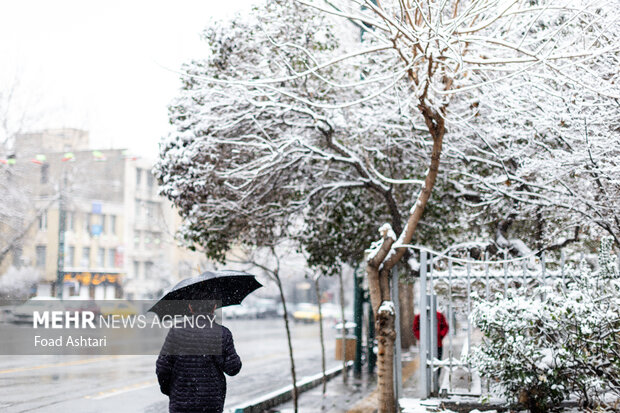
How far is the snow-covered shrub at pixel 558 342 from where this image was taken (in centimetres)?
646

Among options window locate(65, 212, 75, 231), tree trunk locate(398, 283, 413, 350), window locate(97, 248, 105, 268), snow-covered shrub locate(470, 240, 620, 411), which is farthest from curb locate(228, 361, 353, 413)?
window locate(97, 248, 105, 268)

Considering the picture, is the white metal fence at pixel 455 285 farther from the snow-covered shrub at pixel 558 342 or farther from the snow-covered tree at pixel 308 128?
the snow-covered tree at pixel 308 128

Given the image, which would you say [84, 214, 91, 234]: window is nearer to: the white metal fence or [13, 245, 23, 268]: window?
[13, 245, 23, 268]: window

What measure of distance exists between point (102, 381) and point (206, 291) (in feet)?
31.1

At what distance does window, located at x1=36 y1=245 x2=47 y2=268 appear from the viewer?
155ft

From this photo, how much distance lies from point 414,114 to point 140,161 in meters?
50.4

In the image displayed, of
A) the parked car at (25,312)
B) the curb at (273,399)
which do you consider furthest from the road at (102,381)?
the parked car at (25,312)

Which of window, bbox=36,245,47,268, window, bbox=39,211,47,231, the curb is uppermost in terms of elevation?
window, bbox=39,211,47,231

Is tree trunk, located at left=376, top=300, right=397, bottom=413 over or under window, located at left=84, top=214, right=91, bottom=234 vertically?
under

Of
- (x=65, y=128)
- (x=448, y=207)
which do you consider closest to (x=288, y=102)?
(x=448, y=207)

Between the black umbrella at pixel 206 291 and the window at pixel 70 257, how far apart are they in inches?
1876

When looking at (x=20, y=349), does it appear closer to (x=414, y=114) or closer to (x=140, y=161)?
(x=414, y=114)

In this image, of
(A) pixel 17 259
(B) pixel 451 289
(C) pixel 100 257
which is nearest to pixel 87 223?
(C) pixel 100 257

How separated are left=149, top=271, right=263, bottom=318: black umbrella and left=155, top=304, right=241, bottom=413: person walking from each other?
40cm
